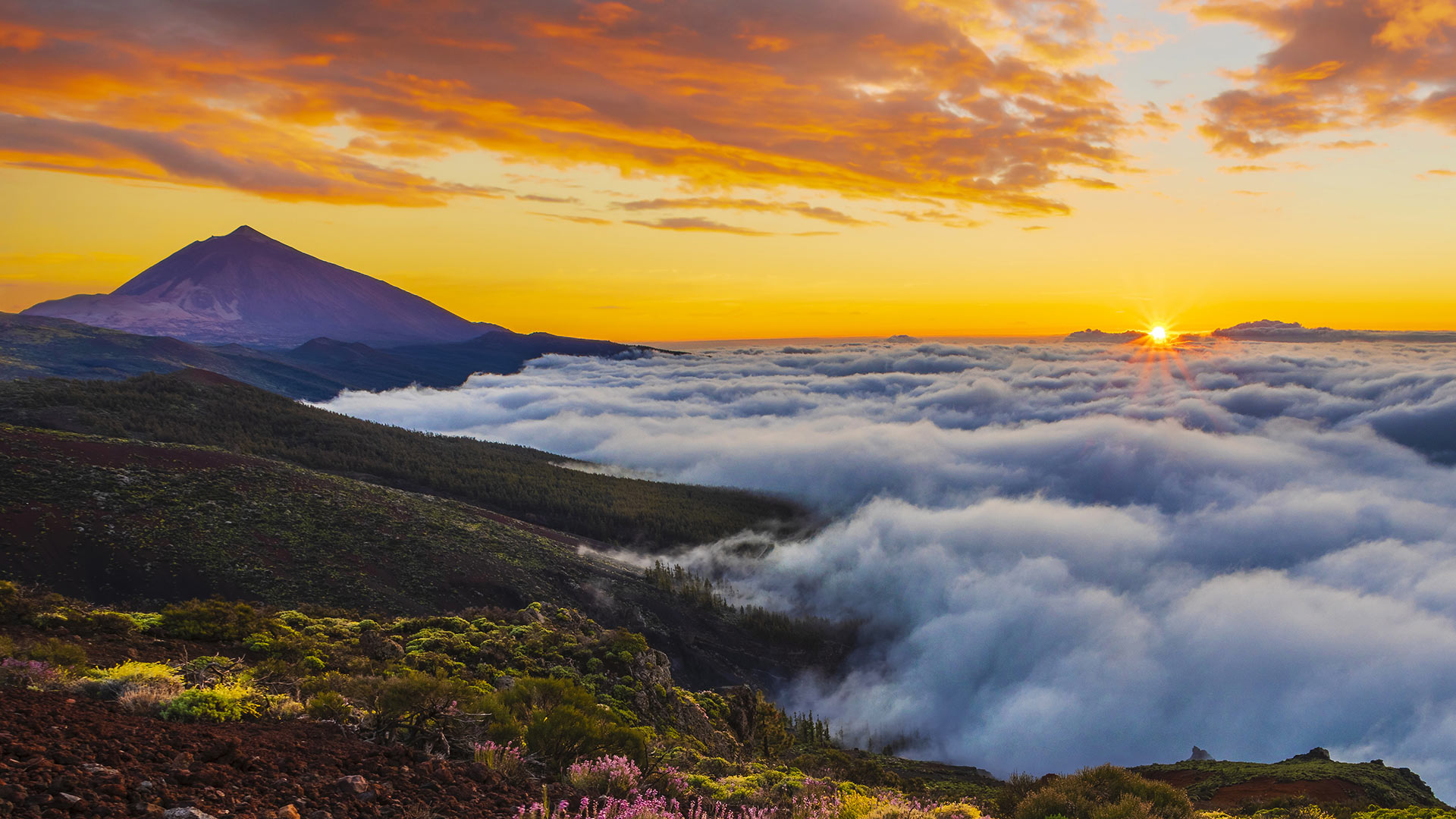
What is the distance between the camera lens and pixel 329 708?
907 centimetres

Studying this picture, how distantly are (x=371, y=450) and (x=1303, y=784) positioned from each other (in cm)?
11396

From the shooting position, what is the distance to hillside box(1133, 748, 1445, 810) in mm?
26906

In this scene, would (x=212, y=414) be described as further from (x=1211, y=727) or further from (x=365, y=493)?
(x=1211, y=727)

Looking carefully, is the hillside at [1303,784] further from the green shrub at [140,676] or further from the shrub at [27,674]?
the shrub at [27,674]

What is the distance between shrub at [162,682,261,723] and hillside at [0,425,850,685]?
33.7 m

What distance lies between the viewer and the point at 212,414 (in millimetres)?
98062

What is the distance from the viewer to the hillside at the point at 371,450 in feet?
268

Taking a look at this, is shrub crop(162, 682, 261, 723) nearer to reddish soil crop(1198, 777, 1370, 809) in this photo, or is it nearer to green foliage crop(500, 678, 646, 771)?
green foliage crop(500, 678, 646, 771)

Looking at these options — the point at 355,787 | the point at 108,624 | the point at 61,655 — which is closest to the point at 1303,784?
the point at 355,787

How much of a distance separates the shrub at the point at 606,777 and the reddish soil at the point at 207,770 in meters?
0.79

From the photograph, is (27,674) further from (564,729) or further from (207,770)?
(564,729)

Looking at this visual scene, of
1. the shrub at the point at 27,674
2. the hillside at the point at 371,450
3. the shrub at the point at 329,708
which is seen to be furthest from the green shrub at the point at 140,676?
the hillside at the point at 371,450

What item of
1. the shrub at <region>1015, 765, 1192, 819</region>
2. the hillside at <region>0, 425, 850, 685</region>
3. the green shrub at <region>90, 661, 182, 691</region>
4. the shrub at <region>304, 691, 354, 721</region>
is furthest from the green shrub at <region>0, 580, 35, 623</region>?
the hillside at <region>0, 425, 850, 685</region>

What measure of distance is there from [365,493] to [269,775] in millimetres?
71624
